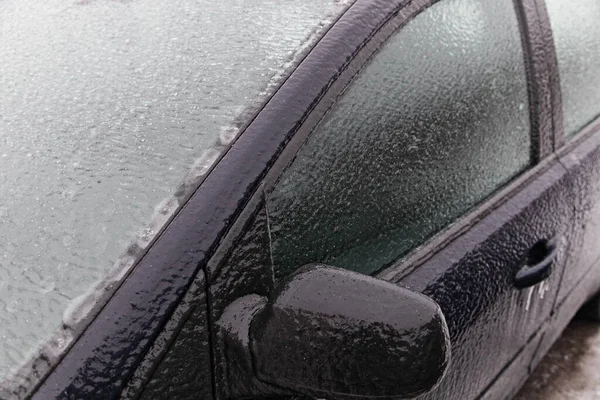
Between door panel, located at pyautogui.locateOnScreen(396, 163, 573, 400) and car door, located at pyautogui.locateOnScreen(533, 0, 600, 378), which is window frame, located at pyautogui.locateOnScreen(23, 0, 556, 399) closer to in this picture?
door panel, located at pyautogui.locateOnScreen(396, 163, 573, 400)

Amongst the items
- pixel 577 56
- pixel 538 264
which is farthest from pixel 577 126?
pixel 538 264

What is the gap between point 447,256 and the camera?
1424mm

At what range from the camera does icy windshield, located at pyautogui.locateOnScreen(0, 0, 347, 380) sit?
998 mm

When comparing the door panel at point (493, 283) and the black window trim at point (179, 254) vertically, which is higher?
the black window trim at point (179, 254)

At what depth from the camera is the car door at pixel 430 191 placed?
3.64 feet

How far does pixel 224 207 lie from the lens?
1.01m

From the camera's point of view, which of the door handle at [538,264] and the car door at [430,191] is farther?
the door handle at [538,264]

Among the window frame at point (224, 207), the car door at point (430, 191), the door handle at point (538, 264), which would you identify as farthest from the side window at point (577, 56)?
the window frame at point (224, 207)

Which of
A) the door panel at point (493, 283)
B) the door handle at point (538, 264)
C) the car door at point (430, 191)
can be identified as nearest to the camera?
the car door at point (430, 191)

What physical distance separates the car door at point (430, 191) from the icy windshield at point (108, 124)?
12 centimetres

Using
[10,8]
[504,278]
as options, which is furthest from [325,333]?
[10,8]

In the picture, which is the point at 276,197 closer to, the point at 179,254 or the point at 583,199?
the point at 179,254

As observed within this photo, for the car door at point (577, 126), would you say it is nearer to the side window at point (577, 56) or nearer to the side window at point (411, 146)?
the side window at point (577, 56)

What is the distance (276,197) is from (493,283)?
678 millimetres
